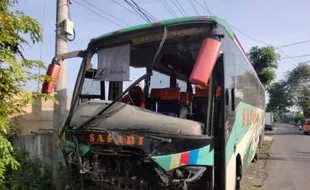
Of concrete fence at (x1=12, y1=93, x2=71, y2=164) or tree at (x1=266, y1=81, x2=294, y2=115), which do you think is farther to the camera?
tree at (x1=266, y1=81, x2=294, y2=115)

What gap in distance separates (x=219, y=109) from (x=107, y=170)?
1.69 metres

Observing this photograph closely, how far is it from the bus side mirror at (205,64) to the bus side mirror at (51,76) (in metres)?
2.21

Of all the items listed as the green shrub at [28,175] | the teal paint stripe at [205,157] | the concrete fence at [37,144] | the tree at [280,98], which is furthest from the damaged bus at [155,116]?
the tree at [280,98]

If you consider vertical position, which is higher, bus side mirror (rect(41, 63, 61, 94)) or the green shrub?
bus side mirror (rect(41, 63, 61, 94))

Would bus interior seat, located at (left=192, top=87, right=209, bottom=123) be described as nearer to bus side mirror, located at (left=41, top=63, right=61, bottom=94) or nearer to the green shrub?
bus side mirror, located at (left=41, top=63, right=61, bottom=94)

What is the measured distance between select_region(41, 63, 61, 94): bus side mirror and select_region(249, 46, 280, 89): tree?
1613cm

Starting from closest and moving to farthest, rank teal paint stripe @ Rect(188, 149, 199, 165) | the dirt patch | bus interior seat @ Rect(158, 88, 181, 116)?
teal paint stripe @ Rect(188, 149, 199, 165) → bus interior seat @ Rect(158, 88, 181, 116) → the dirt patch

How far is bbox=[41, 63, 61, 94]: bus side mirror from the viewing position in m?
4.33

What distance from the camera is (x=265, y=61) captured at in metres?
18.8

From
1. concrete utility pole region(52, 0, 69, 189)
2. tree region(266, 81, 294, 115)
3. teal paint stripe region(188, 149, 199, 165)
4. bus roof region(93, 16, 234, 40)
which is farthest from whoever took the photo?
tree region(266, 81, 294, 115)

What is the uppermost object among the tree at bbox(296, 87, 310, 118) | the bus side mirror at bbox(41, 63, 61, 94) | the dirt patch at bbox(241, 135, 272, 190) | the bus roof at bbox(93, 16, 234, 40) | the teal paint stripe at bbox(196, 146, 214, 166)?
the tree at bbox(296, 87, 310, 118)

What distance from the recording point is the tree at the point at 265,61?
1856 centimetres

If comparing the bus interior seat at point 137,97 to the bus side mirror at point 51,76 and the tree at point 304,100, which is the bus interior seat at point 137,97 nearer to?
the bus side mirror at point 51,76

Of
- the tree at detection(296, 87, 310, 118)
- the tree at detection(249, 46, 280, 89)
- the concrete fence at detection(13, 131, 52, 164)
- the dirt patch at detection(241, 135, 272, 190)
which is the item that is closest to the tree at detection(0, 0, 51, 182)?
the concrete fence at detection(13, 131, 52, 164)
